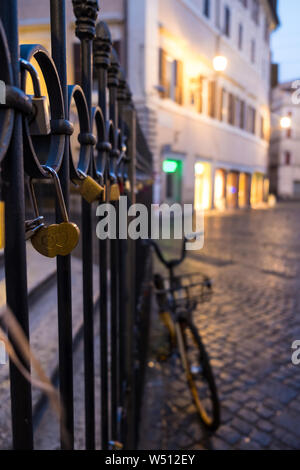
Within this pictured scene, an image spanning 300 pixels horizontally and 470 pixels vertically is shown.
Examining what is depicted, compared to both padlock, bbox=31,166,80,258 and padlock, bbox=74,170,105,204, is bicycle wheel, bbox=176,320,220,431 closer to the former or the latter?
padlock, bbox=74,170,105,204

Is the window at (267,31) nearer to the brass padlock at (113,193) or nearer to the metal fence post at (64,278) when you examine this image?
the brass padlock at (113,193)

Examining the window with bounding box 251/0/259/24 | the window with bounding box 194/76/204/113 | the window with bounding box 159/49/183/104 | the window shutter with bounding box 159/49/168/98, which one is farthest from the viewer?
the window with bounding box 251/0/259/24

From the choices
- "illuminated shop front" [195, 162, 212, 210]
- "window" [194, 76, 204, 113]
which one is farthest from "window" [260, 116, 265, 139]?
"window" [194, 76, 204, 113]

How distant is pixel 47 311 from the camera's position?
253 cm

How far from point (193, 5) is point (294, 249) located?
531 inches

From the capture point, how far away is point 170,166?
1755 cm

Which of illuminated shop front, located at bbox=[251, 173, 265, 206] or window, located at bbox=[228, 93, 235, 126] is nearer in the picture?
window, located at bbox=[228, 93, 235, 126]

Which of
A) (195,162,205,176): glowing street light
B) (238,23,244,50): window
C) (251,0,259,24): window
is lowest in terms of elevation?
(195,162,205,176): glowing street light

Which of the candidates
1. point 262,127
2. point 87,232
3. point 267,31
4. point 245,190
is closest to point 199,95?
point 245,190

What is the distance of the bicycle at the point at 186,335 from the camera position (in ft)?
8.54

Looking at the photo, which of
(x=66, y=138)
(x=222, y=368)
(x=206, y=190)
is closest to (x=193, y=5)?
(x=206, y=190)

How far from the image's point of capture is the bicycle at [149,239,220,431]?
260 cm

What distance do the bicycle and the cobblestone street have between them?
114 millimetres

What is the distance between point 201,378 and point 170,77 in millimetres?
16089
